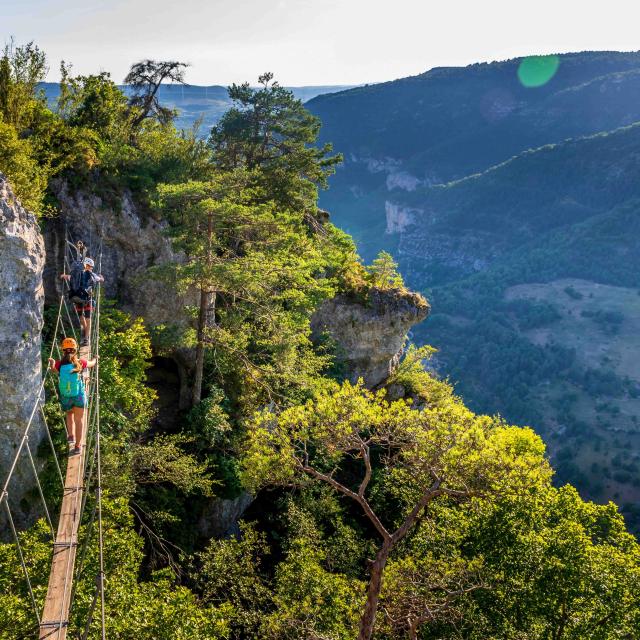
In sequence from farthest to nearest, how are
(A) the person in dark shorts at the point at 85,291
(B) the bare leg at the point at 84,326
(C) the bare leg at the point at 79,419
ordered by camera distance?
(B) the bare leg at the point at 84,326 < (A) the person in dark shorts at the point at 85,291 < (C) the bare leg at the point at 79,419

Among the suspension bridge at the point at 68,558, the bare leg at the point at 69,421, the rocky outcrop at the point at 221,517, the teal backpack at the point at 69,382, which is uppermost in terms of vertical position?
the teal backpack at the point at 69,382

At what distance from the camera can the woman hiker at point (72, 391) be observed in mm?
9875

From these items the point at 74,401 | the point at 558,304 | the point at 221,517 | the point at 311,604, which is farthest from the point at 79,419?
the point at 558,304

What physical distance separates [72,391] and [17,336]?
10.4ft

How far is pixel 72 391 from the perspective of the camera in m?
10.1

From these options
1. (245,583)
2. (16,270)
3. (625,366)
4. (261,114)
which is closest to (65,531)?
(16,270)

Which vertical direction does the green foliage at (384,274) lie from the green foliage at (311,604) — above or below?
above

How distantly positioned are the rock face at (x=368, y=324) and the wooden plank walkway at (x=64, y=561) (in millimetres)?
19822

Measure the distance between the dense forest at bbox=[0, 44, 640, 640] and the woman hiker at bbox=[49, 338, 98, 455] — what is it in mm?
1963

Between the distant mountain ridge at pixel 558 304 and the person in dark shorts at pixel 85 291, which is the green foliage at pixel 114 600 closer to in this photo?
the person in dark shorts at pixel 85 291

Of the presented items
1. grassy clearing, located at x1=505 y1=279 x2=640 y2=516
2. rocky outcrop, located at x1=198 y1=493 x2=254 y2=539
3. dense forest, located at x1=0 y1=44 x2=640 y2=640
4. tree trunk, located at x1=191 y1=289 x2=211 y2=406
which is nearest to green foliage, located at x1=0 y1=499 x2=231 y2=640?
dense forest, located at x1=0 y1=44 x2=640 y2=640

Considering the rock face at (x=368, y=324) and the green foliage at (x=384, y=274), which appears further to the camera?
the green foliage at (x=384, y=274)

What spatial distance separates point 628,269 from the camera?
497ft

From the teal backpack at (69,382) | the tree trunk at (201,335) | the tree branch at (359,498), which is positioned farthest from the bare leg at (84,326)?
the tree branch at (359,498)
